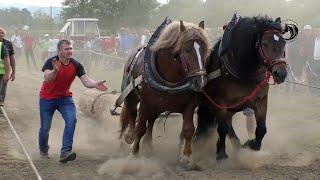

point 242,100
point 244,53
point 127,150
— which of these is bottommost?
point 127,150

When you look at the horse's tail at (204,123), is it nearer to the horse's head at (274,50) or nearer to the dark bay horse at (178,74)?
the dark bay horse at (178,74)

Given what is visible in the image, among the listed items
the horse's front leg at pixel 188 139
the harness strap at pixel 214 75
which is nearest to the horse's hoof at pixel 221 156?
the horse's front leg at pixel 188 139

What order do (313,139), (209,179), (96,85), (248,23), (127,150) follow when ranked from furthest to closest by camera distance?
(313,139) < (127,150) < (96,85) < (248,23) < (209,179)

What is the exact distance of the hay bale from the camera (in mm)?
9133

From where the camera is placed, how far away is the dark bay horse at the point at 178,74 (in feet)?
18.1

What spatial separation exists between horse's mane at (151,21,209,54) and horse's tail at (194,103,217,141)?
1196 millimetres

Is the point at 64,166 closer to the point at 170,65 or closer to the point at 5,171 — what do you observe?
the point at 5,171

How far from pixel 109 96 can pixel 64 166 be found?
10.5 feet

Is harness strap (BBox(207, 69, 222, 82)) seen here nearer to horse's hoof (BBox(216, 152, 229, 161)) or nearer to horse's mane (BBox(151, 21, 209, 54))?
horse's mane (BBox(151, 21, 209, 54))

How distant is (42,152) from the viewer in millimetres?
6641

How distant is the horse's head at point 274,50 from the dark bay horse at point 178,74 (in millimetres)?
597

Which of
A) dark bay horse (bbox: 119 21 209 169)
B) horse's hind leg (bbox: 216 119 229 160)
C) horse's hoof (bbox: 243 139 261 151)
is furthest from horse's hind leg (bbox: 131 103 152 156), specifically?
horse's hoof (bbox: 243 139 261 151)

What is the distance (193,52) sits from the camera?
18.1ft

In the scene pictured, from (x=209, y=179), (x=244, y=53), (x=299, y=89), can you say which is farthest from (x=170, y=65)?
(x=299, y=89)
